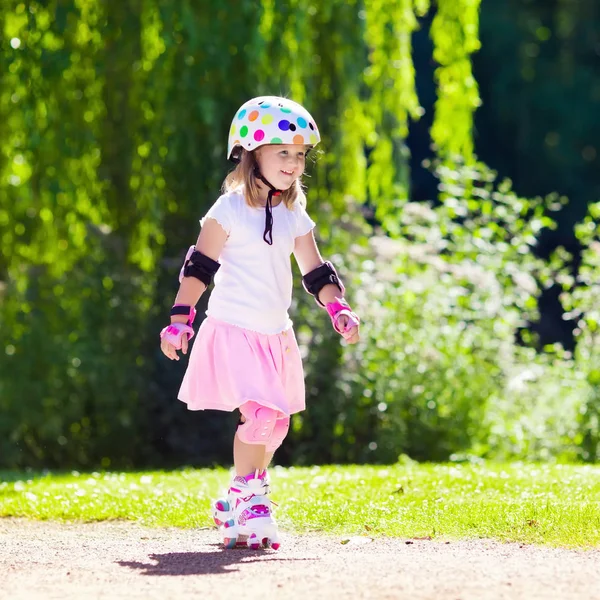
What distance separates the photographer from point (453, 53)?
38.9ft

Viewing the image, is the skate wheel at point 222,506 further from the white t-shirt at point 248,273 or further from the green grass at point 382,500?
the white t-shirt at point 248,273

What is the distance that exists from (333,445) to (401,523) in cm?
482

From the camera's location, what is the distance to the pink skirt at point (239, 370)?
5.39 meters

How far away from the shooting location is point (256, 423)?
5363mm

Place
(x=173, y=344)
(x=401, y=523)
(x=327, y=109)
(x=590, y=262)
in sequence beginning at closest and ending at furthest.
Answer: (x=173, y=344) → (x=401, y=523) → (x=590, y=262) → (x=327, y=109)

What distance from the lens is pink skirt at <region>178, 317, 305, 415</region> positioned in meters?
5.39

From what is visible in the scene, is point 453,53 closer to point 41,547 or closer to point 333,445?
point 333,445

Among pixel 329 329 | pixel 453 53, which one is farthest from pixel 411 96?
pixel 329 329

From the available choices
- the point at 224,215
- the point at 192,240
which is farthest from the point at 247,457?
the point at 192,240

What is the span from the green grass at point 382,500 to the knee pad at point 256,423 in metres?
0.66

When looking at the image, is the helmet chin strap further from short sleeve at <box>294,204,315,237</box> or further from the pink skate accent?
the pink skate accent

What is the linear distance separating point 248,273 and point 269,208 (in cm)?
29

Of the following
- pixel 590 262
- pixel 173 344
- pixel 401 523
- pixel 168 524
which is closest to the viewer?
pixel 173 344

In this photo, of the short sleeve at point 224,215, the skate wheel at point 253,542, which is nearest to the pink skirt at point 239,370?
the short sleeve at point 224,215
